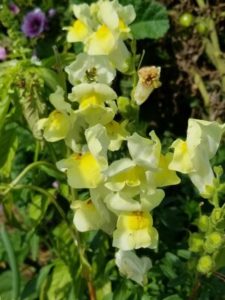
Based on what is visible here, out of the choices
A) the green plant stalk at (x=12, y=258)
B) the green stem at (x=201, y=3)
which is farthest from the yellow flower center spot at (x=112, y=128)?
the green stem at (x=201, y=3)

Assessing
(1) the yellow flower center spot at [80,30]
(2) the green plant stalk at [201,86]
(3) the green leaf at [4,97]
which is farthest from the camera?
(2) the green plant stalk at [201,86]

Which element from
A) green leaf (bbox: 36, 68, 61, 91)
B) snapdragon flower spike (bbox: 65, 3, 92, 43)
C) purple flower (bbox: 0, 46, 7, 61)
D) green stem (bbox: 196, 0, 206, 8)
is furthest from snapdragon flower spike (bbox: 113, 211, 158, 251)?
green stem (bbox: 196, 0, 206, 8)

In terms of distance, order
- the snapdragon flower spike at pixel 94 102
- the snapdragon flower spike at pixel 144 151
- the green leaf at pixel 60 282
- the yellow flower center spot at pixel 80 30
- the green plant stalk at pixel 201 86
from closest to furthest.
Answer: the snapdragon flower spike at pixel 144 151 → the snapdragon flower spike at pixel 94 102 → the yellow flower center spot at pixel 80 30 → the green leaf at pixel 60 282 → the green plant stalk at pixel 201 86

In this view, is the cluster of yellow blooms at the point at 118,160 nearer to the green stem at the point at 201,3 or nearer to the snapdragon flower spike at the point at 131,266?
the snapdragon flower spike at the point at 131,266

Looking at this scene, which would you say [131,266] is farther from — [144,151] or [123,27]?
[123,27]

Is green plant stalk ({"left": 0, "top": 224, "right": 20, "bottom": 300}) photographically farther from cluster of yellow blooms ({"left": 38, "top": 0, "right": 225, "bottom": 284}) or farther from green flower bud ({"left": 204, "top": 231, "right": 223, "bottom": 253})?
green flower bud ({"left": 204, "top": 231, "right": 223, "bottom": 253})

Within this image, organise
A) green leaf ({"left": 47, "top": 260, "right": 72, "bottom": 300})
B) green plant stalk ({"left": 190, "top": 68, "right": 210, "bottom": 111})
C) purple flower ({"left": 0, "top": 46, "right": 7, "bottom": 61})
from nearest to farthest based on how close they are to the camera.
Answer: green leaf ({"left": 47, "top": 260, "right": 72, "bottom": 300}) < purple flower ({"left": 0, "top": 46, "right": 7, "bottom": 61}) < green plant stalk ({"left": 190, "top": 68, "right": 210, "bottom": 111})

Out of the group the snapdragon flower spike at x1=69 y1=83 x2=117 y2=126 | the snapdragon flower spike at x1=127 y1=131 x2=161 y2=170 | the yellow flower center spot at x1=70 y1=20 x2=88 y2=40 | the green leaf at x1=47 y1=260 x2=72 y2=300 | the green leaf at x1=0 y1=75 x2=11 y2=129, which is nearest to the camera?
the snapdragon flower spike at x1=127 y1=131 x2=161 y2=170

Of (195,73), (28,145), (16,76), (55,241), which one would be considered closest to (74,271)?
(55,241)
